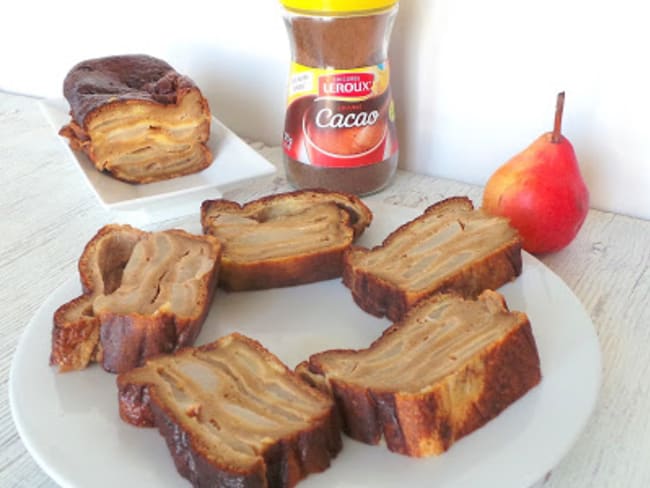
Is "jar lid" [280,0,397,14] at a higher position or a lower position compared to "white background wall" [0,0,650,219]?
higher

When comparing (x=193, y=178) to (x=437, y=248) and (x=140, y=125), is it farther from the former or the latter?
(x=437, y=248)

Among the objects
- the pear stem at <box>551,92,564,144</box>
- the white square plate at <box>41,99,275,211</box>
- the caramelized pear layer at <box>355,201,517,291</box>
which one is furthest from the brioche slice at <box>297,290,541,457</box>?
the white square plate at <box>41,99,275,211</box>

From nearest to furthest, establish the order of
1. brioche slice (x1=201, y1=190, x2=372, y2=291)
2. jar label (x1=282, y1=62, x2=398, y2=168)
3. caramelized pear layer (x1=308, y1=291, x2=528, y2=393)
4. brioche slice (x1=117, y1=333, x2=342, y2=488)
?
brioche slice (x1=117, y1=333, x2=342, y2=488) → caramelized pear layer (x1=308, y1=291, x2=528, y2=393) → brioche slice (x1=201, y1=190, x2=372, y2=291) → jar label (x1=282, y1=62, x2=398, y2=168)

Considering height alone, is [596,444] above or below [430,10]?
below

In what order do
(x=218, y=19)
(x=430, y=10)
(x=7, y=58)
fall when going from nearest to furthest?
(x=430, y=10)
(x=218, y=19)
(x=7, y=58)

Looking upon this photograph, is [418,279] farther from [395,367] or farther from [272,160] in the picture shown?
[272,160]

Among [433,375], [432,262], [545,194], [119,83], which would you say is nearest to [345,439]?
[433,375]

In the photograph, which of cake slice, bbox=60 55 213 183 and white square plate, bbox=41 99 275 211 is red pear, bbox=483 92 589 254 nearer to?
white square plate, bbox=41 99 275 211

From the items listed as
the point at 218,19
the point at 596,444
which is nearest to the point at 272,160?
the point at 218,19
